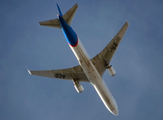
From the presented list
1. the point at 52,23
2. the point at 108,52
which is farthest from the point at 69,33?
the point at 108,52

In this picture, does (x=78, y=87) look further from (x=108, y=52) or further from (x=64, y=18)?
(x=64, y=18)

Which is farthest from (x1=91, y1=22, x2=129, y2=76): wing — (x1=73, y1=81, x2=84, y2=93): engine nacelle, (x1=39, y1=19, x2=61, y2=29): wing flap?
(x1=39, y1=19, x2=61, y2=29): wing flap

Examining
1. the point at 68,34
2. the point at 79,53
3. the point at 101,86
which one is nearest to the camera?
the point at 68,34

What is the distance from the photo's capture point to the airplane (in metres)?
29.7

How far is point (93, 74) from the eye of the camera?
32.0 meters

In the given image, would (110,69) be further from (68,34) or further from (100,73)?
(68,34)

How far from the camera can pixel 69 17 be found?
29.6 meters

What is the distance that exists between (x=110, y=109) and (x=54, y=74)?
11.9m

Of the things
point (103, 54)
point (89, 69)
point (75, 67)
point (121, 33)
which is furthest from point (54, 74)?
point (121, 33)

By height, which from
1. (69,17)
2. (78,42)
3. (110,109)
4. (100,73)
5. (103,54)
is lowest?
(110,109)

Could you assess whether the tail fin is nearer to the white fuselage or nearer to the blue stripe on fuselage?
the blue stripe on fuselage

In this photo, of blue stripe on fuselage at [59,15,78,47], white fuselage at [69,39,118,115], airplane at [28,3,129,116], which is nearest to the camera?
blue stripe on fuselage at [59,15,78,47]

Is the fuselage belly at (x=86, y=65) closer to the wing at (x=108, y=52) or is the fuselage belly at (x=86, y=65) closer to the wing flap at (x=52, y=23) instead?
the wing flap at (x=52, y=23)

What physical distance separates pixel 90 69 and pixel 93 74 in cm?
115
